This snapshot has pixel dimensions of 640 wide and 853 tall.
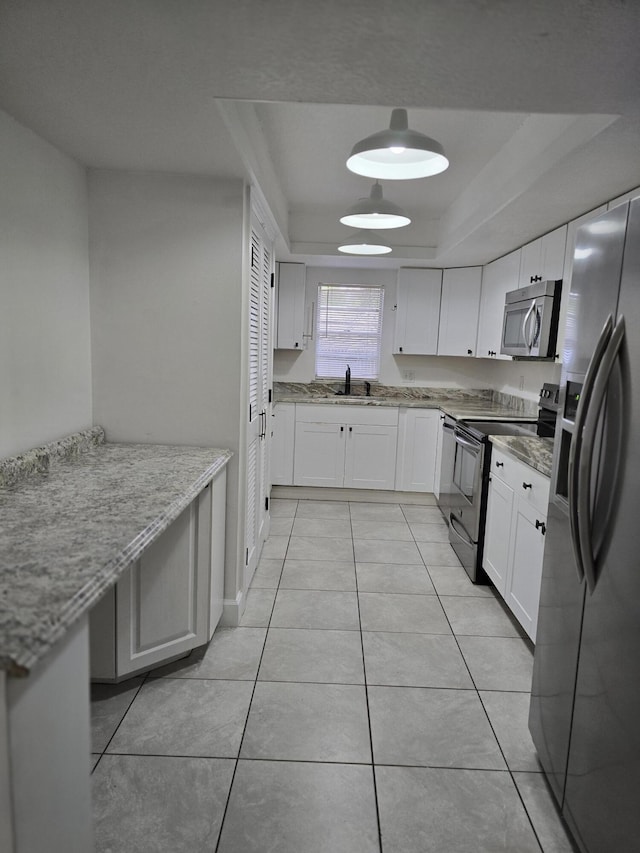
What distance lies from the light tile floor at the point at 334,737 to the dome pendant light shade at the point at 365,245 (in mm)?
2118

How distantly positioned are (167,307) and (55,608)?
176 centimetres

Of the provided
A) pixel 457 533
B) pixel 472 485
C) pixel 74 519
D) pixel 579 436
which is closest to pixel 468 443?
pixel 472 485

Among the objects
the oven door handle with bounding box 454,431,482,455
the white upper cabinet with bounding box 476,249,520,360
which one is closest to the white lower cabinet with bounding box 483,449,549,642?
the oven door handle with bounding box 454,431,482,455

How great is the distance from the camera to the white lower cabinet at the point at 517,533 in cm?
242

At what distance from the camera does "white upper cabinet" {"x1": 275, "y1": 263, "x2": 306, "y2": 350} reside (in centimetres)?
509

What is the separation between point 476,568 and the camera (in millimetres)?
3293

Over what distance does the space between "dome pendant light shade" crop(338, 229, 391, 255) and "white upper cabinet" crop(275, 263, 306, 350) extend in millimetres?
1376

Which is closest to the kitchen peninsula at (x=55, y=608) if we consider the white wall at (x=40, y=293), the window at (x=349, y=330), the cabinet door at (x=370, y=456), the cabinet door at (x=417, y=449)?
the white wall at (x=40, y=293)

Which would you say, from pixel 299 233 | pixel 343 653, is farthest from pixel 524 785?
pixel 299 233

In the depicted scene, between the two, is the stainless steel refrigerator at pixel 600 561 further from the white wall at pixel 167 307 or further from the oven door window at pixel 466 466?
the oven door window at pixel 466 466

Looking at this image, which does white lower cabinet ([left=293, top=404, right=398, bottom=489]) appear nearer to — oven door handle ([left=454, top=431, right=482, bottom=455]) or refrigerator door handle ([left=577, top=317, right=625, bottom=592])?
oven door handle ([left=454, top=431, right=482, bottom=455])

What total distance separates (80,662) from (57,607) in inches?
5.9

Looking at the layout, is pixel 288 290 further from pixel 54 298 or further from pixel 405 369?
pixel 54 298

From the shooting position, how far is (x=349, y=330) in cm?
552
